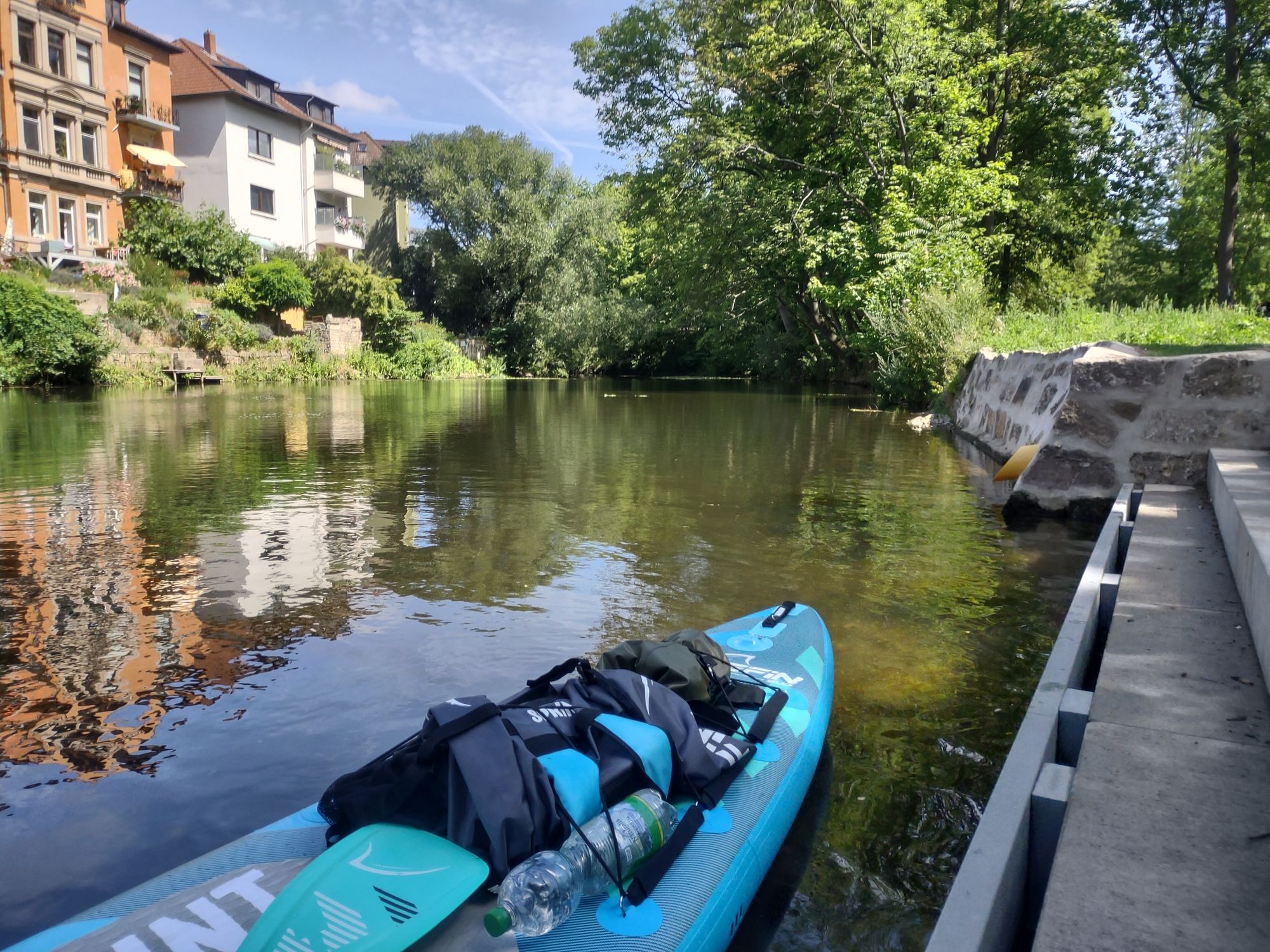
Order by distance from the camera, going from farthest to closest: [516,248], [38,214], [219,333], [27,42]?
[516,248]
[219,333]
[38,214]
[27,42]

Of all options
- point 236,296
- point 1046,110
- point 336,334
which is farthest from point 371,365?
point 1046,110

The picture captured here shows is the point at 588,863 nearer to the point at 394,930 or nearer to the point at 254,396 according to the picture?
the point at 394,930

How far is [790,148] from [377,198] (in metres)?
28.7

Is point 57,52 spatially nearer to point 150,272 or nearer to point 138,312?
point 150,272

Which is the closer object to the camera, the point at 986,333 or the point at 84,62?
the point at 986,333

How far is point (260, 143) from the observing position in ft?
124

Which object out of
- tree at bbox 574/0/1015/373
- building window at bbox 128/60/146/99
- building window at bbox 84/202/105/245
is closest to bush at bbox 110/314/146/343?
building window at bbox 84/202/105/245

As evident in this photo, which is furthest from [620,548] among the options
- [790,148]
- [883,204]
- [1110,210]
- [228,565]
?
[1110,210]

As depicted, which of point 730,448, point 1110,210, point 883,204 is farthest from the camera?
point 1110,210

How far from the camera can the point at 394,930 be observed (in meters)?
1.81

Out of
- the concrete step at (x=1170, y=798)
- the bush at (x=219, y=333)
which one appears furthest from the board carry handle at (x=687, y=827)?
the bush at (x=219, y=333)

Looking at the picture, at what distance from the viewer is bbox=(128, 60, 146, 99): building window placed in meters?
32.2

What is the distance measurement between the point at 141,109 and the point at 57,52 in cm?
301

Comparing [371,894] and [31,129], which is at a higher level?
[31,129]
